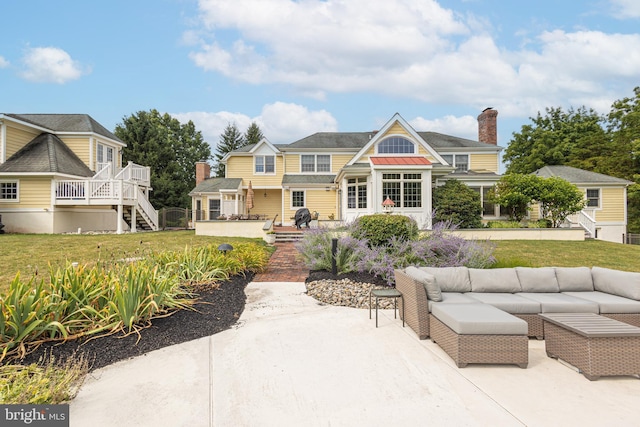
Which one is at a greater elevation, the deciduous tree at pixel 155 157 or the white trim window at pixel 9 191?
the deciduous tree at pixel 155 157

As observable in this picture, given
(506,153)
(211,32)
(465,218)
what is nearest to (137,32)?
(211,32)

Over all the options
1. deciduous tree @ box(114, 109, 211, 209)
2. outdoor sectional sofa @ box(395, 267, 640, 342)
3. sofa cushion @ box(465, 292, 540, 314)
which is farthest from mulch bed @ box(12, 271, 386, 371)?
deciduous tree @ box(114, 109, 211, 209)

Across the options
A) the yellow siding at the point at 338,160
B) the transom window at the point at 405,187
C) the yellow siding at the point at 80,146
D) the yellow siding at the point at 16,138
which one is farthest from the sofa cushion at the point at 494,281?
the yellow siding at the point at 16,138

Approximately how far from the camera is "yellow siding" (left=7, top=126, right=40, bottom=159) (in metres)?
17.8

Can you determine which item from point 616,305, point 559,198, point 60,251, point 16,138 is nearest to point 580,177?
point 559,198

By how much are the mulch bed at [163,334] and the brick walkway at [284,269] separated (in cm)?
195

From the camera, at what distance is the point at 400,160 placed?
18062mm

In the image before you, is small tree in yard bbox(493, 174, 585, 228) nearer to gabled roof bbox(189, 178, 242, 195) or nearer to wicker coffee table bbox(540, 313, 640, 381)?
wicker coffee table bbox(540, 313, 640, 381)

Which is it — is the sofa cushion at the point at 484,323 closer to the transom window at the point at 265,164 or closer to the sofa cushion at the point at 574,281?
the sofa cushion at the point at 574,281

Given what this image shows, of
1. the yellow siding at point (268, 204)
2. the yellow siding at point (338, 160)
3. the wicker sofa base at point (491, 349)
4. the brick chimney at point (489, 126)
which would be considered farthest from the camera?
the brick chimney at point (489, 126)

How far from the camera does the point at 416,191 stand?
17.7m

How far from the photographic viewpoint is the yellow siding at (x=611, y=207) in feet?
70.5

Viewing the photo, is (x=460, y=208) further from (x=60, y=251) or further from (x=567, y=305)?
(x=60, y=251)

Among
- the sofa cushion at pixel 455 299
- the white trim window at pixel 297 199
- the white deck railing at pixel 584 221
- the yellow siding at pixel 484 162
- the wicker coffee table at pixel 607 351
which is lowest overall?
the wicker coffee table at pixel 607 351
